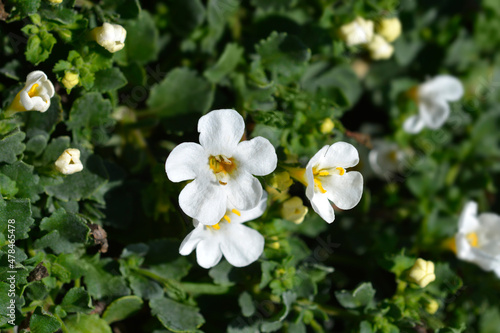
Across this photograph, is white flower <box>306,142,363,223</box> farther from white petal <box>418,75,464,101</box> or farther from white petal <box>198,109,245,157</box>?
white petal <box>418,75,464,101</box>

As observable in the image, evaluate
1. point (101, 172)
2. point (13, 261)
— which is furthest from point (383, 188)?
point (13, 261)

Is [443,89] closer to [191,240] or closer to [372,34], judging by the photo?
[372,34]

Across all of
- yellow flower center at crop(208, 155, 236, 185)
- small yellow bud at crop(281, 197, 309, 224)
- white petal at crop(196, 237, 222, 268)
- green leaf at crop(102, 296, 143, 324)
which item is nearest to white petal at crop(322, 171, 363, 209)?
small yellow bud at crop(281, 197, 309, 224)

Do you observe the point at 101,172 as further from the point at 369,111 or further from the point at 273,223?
the point at 369,111

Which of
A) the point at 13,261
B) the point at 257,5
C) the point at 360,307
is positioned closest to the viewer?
the point at 13,261

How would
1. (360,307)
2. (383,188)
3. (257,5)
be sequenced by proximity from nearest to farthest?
(360,307) → (257,5) → (383,188)

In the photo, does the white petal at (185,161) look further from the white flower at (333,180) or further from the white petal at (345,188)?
the white petal at (345,188)
